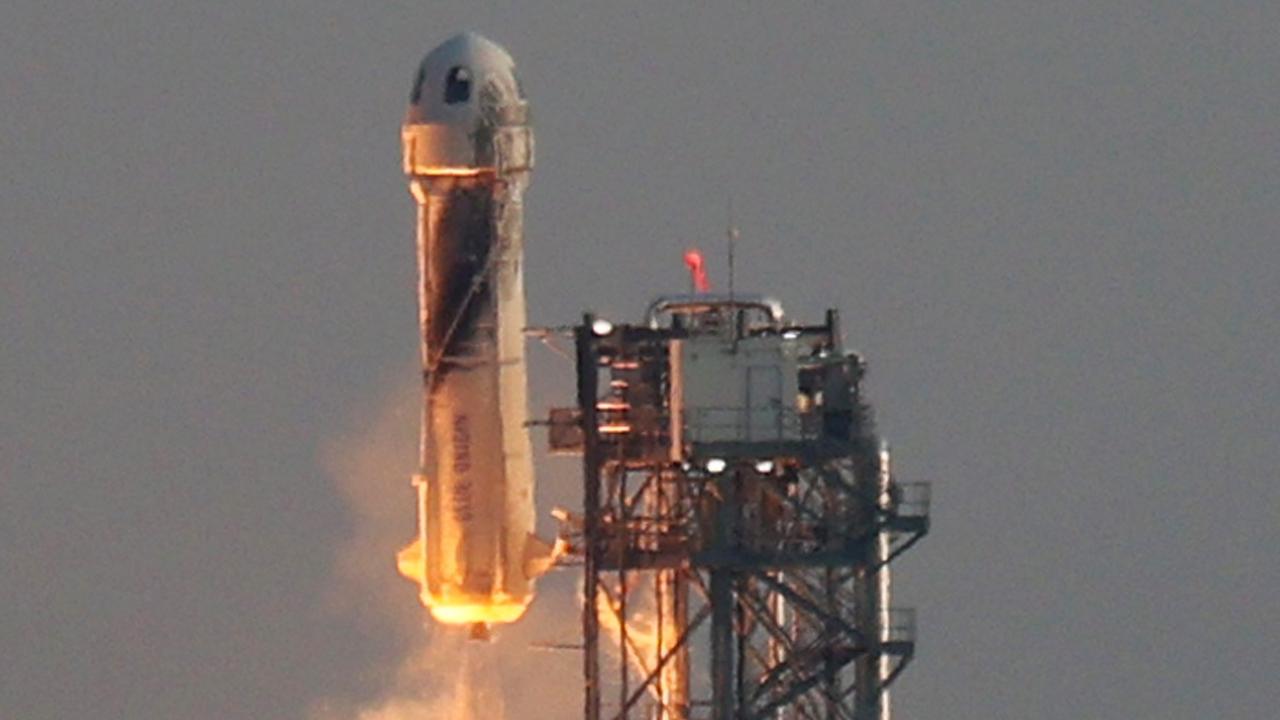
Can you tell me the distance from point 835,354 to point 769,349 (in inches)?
80.3

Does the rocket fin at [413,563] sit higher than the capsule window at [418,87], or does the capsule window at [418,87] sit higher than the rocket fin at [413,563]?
the capsule window at [418,87]

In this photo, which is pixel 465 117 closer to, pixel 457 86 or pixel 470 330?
pixel 457 86

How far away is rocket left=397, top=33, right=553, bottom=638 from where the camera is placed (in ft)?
294

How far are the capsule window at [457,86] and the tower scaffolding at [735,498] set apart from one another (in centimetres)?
421

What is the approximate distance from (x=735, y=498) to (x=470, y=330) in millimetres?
5213

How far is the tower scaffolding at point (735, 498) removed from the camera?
87125 mm

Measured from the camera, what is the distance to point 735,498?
287ft

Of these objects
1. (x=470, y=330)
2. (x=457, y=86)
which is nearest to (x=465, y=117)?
(x=457, y=86)

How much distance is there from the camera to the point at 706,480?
8756 cm

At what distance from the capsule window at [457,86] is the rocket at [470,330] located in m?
0.02

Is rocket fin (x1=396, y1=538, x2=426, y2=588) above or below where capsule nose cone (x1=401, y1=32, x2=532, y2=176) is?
below

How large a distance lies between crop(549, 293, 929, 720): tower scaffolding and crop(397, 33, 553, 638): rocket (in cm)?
149

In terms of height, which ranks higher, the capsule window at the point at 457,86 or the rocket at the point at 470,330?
the capsule window at the point at 457,86

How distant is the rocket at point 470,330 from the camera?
89562mm
